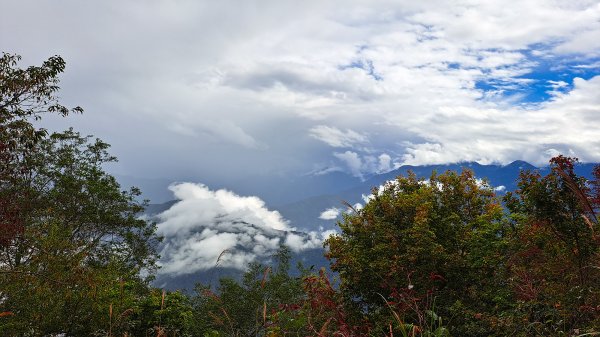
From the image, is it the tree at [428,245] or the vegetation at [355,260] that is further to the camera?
the tree at [428,245]

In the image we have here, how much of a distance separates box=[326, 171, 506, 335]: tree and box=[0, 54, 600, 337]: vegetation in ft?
0.28

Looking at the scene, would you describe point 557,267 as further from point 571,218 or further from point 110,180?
point 110,180

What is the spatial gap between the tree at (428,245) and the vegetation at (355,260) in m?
0.09

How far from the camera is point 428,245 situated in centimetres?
1886

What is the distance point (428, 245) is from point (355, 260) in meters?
3.56

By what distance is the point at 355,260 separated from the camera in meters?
20.2

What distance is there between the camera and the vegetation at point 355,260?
14.8 ft

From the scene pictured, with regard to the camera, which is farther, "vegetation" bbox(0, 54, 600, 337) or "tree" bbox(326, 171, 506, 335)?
"tree" bbox(326, 171, 506, 335)

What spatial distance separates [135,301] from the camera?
15375mm

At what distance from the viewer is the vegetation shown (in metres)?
4.52

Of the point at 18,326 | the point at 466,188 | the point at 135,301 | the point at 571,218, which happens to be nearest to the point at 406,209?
the point at 466,188

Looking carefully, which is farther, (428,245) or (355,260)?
(355,260)

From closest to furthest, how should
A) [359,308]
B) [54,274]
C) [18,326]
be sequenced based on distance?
[18,326] < [54,274] < [359,308]

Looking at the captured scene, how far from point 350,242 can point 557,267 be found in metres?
15.3
